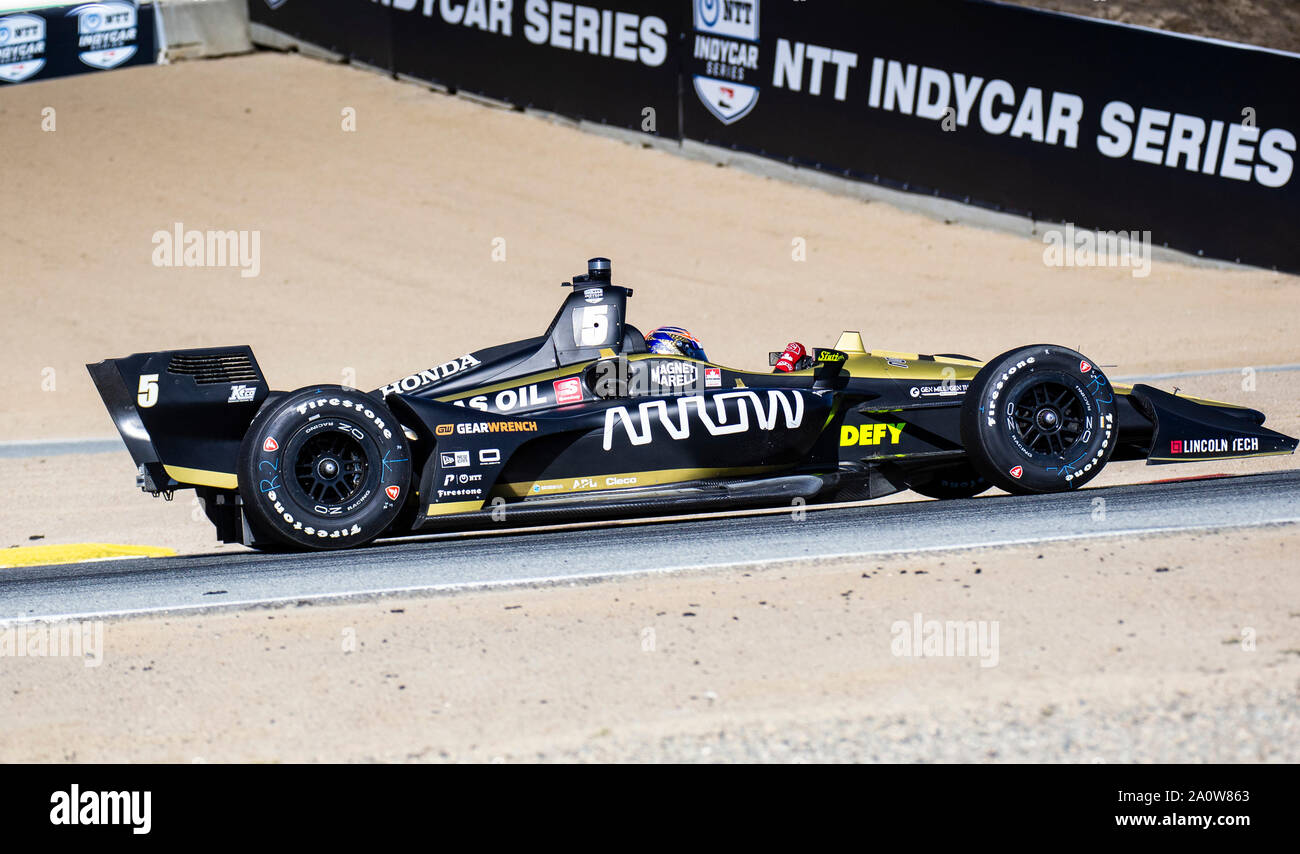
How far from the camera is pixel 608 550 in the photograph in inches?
292

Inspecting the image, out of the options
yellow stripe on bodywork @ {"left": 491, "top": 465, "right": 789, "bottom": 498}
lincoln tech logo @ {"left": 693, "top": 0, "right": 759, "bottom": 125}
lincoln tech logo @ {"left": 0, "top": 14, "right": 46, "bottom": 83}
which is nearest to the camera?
yellow stripe on bodywork @ {"left": 491, "top": 465, "right": 789, "bottom": 498}

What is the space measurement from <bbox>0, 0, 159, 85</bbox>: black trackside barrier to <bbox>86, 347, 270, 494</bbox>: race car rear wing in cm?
1953

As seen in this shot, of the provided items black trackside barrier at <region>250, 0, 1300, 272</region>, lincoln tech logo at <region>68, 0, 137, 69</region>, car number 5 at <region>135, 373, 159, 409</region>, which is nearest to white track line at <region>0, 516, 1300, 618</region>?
car number 5 at <region>135, 373, 159, 409</region>

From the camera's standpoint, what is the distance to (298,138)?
983 inches

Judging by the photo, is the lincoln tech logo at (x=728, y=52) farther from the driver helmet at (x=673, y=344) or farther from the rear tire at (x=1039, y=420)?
the rear tire at (x=1039, y=420)

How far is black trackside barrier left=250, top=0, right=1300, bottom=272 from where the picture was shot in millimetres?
17938

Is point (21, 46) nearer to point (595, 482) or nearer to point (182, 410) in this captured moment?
point (182, 410)

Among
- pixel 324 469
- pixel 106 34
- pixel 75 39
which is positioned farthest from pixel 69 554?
pixel 106 34

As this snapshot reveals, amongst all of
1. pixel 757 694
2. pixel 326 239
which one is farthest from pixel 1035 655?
pixel 326 239

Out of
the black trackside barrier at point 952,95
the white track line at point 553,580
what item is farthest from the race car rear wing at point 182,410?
the black trackside barrier at point 952,95

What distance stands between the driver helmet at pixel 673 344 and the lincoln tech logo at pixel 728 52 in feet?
45.7

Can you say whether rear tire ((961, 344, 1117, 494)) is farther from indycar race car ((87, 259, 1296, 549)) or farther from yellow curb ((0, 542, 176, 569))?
yellow curb ((0, 542, 176, 569))

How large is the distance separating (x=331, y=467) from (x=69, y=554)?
219 centimetres
